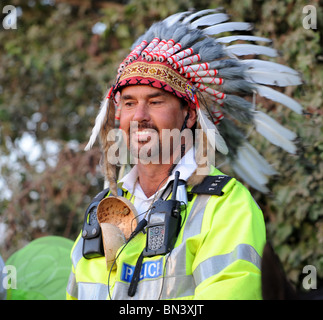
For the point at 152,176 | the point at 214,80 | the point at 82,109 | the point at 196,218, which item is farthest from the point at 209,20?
the point at 82,109

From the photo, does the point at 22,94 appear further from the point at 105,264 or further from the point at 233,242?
the point at 233,242

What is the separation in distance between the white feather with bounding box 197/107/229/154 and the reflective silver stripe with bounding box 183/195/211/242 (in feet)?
1.00

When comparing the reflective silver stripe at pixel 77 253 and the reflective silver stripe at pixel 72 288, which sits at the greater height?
the reflective silver stripe at pixel 77 253

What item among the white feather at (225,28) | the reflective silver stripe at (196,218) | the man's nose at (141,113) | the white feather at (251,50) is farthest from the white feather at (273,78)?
the reflective silver stripe at (196,218)

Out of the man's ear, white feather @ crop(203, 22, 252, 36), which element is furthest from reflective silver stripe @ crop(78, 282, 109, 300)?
white feather @ crop(203, 22, 252, 36)

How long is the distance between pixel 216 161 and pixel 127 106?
2.01 ft

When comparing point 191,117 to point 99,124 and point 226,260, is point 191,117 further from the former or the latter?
point 226,260

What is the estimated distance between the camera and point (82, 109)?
5.84 m

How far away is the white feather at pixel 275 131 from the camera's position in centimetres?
306

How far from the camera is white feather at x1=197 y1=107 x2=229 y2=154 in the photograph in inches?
111

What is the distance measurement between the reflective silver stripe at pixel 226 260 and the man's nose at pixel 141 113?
781 millimetres

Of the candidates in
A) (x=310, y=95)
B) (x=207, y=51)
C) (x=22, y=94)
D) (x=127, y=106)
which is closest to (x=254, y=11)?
(x=310, y=95)

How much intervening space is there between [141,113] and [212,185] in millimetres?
492

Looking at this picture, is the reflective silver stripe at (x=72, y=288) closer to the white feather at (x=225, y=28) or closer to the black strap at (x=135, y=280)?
the black strap at (x=135, y=280)
